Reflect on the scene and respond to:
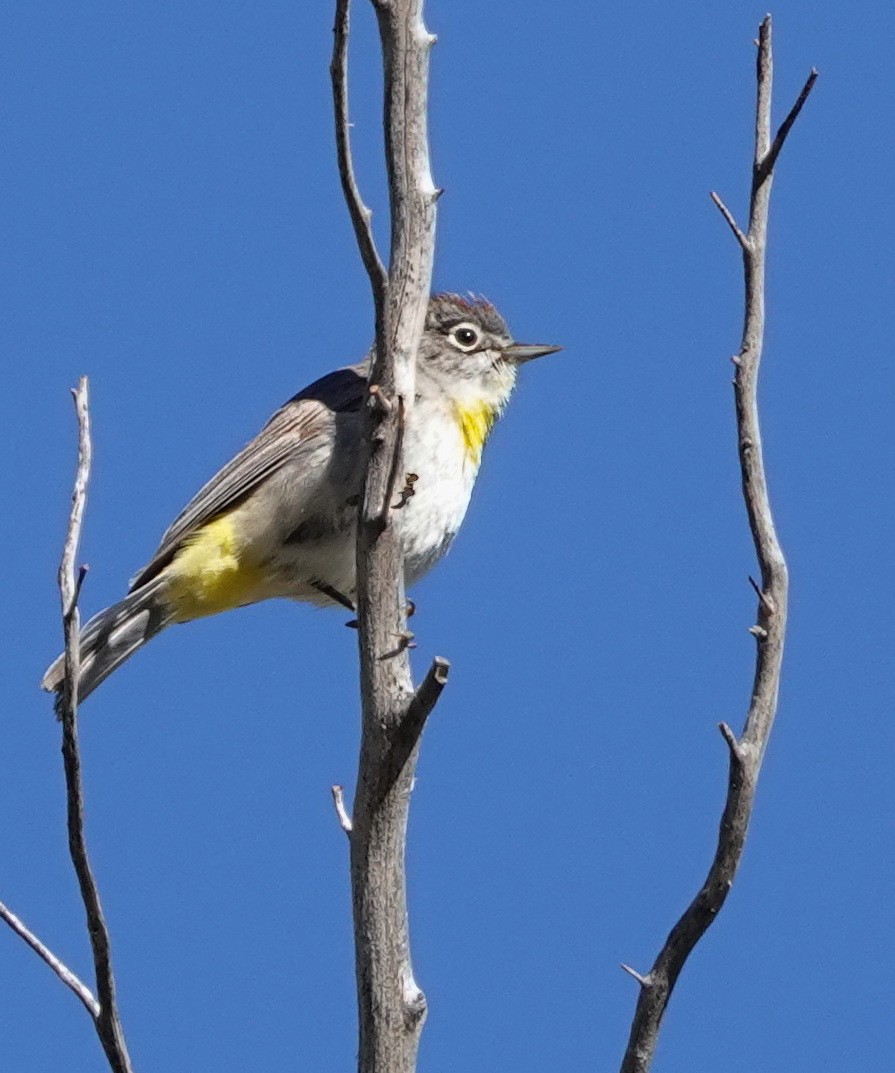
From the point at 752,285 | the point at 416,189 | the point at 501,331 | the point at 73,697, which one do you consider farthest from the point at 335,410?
the point at 73,697

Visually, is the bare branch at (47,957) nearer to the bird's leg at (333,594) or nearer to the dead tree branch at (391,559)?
the dead tree branch at (391,559)

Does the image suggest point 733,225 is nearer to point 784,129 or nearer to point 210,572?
point 784,129

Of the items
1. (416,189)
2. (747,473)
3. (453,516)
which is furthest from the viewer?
(453,516)

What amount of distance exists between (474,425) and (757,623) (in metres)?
4.17

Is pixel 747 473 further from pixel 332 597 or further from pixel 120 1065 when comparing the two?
pixel 332 597

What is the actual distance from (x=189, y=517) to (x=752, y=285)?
14.3 ft

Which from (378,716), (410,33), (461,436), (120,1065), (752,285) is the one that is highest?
(410,33)

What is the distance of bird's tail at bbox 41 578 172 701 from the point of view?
7.97 meters

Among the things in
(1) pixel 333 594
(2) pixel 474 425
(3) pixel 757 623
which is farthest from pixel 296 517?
(3) pixel 757 623

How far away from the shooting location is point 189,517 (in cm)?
813

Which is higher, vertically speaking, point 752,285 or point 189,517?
point 752,285

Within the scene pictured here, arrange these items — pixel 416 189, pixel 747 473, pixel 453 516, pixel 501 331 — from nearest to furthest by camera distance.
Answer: pixel 747 473 < pixel 416 189 < pixel 453 516 < pixel 501 331

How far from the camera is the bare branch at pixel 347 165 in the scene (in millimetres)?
4320

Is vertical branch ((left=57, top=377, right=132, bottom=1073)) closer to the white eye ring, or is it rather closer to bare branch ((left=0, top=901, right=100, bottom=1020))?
bare branch ((left=0, top=901, right=100, bottom=1020))
